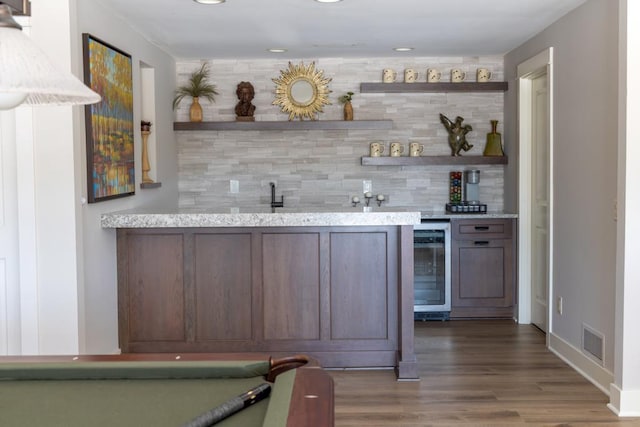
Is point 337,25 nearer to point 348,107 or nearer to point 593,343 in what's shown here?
point 348,107

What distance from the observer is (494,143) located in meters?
6.51

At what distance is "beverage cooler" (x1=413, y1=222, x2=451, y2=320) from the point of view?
6.20 m

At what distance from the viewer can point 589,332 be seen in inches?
173

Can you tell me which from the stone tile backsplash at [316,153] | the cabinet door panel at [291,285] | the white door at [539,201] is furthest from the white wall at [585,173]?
the cabinet door panel at [291,285]

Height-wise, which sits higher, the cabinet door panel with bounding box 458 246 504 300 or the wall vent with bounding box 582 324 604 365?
the cabinet door panel with bounding box 458 246 504 300

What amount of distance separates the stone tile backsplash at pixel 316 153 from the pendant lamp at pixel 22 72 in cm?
519

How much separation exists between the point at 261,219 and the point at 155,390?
2629 millimetres

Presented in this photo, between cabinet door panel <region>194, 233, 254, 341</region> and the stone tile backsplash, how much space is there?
2.19m

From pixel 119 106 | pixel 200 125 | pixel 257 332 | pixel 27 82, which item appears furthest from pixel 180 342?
pixel 27 82

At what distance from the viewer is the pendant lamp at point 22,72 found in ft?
4.62

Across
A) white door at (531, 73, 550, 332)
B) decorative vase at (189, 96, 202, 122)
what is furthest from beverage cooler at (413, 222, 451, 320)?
decorative vase at (189, 96, 202, 122)

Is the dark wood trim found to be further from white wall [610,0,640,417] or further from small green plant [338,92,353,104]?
small green plant [338,92,353,104]

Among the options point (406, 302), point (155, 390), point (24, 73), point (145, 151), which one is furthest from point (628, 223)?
point (145, 151)

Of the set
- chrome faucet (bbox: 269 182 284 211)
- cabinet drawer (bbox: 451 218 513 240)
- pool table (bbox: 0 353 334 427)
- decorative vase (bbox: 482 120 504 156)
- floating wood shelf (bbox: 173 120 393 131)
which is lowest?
pool table (bbox: 0 353 334 427)
